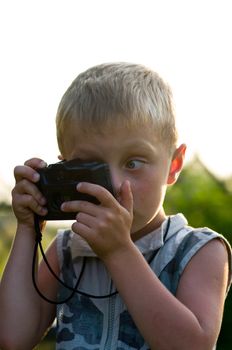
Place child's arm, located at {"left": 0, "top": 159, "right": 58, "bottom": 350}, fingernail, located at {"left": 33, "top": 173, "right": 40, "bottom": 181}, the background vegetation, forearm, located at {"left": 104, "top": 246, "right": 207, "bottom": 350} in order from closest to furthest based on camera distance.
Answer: forearm, located at {"left": 104, "top": 246, "right": 207, "bottom": 350} → fingernail, located at {"left": 33, "top": 173, "right": 40, "bottom": 181} → child's arm, located at {"left": 0, "top": 159, "right": 58, "bottom": 350} → the background vegetation

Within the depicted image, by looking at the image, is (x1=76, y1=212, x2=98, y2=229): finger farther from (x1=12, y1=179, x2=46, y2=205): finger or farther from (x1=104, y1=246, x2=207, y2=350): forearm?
(x1=12, y1=179, x2=46, y2=205): finger

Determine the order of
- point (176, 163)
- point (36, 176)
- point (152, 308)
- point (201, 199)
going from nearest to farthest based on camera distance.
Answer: point (152, 308) → point (36, 176) → point (176, 163) → point (201, 199)

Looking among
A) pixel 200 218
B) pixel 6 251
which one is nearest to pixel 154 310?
pixel 200 218

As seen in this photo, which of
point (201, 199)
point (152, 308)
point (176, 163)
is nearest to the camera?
point (152, 308)

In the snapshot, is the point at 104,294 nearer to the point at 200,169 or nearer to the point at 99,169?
the point at 99,169

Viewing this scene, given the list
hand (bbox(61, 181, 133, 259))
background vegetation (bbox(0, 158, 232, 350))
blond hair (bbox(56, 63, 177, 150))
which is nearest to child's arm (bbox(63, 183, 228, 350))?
hand (bbox(61, 181, 133, 259))

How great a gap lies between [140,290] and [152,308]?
0.19ft

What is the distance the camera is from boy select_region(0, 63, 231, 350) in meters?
2.77

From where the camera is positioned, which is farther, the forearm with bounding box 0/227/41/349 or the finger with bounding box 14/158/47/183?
the forearm with bounding box 0/227/41/349

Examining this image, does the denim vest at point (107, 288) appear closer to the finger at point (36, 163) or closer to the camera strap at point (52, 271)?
the camera strap at point (52, 271)

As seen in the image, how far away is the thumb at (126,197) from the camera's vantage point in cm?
277

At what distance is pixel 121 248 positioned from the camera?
278cm

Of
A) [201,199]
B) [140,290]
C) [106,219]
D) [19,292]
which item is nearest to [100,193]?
[106,219]

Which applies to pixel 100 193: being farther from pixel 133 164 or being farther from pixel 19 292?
pixel 19 292
